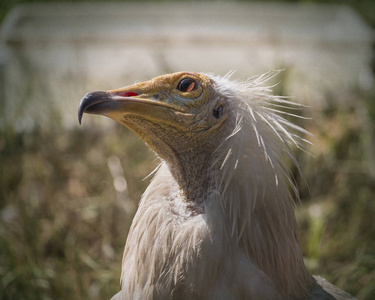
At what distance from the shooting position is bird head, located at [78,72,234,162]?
5.87 ft

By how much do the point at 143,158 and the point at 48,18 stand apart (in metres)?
3.14

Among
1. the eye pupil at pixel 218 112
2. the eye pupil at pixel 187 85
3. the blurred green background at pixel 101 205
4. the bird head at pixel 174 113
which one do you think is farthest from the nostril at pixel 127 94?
the blurred green background at pixel 101 205

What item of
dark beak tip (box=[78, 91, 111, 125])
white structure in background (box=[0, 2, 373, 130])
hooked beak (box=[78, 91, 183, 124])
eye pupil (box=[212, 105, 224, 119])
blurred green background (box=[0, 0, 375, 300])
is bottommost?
blurred green background (box=[0, 0, 375, 300])

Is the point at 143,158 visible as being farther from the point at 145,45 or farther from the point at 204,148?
the point at 204,148

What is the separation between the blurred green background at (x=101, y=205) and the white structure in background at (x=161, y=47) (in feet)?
1.11

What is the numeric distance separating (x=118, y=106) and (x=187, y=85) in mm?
325

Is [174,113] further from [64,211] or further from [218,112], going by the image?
[64,211]

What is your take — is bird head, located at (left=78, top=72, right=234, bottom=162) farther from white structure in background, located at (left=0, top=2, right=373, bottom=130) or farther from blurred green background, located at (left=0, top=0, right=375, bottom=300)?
white structure in background, located at (left=0, top=2, right=373, bottom=130)

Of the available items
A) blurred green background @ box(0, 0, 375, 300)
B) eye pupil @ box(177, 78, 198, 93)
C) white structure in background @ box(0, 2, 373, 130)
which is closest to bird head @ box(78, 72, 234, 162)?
eye pupil @ box(177, 78, 198, 93)

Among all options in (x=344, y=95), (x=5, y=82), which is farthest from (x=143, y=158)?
(x=344, y=95)

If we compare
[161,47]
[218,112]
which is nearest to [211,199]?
[218,112]

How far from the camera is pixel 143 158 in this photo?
4.30 metres

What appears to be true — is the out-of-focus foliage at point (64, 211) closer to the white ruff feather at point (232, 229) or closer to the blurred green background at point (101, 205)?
the blurred green background at point (101, 205)

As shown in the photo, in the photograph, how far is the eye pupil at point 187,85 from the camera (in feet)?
6.16
